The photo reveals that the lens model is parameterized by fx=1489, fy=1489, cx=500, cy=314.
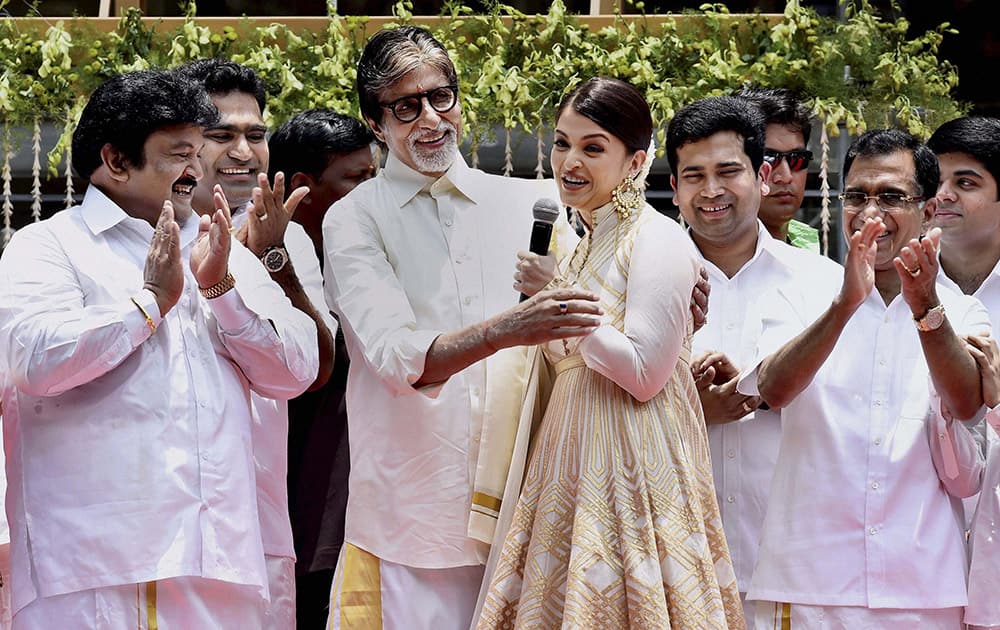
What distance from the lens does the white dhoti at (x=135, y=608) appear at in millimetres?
3836

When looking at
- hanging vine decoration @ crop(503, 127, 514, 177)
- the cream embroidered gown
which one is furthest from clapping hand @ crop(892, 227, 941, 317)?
hanging vine decoration @ crop(503, 127, 514, 177)

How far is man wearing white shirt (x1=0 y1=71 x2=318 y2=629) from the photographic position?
3844 millimetres

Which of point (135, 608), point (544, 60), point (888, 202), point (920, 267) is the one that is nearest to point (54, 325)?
point (135, 608)

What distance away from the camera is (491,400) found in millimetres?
4234

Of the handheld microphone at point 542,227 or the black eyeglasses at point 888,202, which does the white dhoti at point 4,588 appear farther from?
the black eyeglasses at point 888,202

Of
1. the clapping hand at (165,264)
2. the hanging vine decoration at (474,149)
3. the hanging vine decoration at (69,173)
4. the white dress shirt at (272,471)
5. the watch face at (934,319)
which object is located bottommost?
the white dress shirt at (272,471)

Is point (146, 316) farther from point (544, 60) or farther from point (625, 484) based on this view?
point (544, 60)

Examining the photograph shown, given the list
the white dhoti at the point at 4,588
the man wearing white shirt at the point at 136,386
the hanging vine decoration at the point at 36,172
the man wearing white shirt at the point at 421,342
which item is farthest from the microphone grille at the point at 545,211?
the hanging vine decoration at the point at 36,172

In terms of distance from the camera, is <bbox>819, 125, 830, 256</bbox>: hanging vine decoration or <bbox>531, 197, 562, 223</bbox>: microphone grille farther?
<bbox>819, 125, 830, 256</bbox>: hanging vine decoration

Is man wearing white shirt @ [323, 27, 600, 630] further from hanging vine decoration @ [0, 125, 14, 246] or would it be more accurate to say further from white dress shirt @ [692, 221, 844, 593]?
hanging vine decoration @ [0, 125, 14, 246]

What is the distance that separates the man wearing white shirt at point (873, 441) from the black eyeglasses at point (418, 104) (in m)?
1.24

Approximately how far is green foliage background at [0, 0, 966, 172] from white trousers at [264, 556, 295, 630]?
8.48 ft

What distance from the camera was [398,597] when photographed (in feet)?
13.6

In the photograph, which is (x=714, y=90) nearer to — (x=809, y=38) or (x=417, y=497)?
(x=809, y=38)
